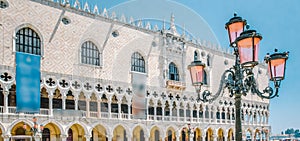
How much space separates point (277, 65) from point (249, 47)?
39.9 inches

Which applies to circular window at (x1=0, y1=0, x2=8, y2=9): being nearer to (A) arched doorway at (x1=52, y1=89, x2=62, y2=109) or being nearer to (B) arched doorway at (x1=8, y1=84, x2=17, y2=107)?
(B) arched doorway at (x1=8, y1=84, x2=17, y2=107)

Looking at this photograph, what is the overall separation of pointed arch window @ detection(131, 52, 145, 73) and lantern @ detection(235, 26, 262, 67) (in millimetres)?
19604

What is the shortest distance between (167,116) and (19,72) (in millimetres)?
12485

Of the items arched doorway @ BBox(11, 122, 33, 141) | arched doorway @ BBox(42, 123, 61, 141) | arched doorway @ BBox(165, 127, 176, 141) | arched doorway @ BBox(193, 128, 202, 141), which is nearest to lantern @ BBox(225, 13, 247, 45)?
arched doorway @ BBox(11, 122, 33, 141)

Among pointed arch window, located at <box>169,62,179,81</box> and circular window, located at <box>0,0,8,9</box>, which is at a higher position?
circular window, located at <box>0,0,8,9</box>

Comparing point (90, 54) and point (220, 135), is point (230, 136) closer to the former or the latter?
point (220, 135)

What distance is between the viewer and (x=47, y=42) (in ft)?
69.4

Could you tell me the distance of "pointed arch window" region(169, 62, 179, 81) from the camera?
96.3ft

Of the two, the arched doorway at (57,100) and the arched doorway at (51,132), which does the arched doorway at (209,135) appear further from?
the arched doorway at (51,132)

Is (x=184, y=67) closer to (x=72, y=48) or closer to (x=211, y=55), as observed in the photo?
(x=211, y=55)

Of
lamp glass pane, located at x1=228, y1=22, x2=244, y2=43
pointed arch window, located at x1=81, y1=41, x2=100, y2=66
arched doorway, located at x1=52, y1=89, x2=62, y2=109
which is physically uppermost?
pointed arch window, located at x1=81, y1=41, x2=100, y2=66

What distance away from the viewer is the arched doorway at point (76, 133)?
23.0 metres

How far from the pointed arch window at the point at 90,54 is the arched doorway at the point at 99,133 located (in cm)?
419

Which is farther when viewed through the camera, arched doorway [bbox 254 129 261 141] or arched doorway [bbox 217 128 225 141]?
arched doorway [bbox 254 129 261 141]
